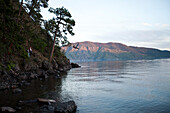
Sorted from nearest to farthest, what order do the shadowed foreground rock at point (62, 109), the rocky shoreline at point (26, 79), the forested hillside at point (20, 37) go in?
the shadowed foreground rock at point (62, 109) < the rocky shoreline at point (26, 79) < the forested hillside at point (20, 37)

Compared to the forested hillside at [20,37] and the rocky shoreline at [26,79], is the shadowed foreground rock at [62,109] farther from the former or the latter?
the forested hillside at [20,37]

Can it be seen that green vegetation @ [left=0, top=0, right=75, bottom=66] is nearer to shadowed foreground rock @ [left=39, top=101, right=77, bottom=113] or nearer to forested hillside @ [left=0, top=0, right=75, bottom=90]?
forested hillside @ [left=0, top=0, right=75, bottom=90]

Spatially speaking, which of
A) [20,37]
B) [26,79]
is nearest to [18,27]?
[20,37]

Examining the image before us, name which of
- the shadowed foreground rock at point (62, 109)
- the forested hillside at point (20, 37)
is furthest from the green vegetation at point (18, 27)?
the shadowed foreground rock at point (62, 109)

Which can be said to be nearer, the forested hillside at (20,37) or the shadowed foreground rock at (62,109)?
the shadowed foreground rock at (62,109)

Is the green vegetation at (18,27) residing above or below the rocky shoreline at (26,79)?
above

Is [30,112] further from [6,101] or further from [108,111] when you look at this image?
[108,111]

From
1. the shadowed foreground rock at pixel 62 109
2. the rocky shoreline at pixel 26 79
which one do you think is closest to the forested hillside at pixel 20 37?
the rocky shoreline at pixel 26 79

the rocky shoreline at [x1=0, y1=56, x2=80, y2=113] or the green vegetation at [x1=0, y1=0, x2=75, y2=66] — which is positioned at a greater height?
the green vegetation at [x1=0, y1=0, x2=75, y2=66]

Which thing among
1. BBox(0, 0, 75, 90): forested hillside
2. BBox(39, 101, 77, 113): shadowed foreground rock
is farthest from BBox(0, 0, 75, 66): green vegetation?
BBox(39, 101, 77, 113): shadowed foreground rock

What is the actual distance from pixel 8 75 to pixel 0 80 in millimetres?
2654

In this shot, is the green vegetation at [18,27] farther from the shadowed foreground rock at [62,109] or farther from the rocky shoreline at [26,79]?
the shadowed foreground rock at [62,109]

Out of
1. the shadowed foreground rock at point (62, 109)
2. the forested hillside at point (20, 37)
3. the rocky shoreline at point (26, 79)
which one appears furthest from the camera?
the forested hillside at point (20, 37)

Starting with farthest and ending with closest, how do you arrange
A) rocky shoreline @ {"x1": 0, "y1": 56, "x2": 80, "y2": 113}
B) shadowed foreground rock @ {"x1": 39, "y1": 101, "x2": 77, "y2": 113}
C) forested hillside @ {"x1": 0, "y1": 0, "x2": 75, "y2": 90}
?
1. forested hillside @ {"x1": 0, "y1": 0, "x2": 75, "y2": 90}
2. rocky shoreline @ {"x1": 0, "y1": 56, "x2": 80, "y2": 113}
3. shadowed foreground rock @ {"x1": 39, "y1": 101, "x2": 77, "y2": 113}
